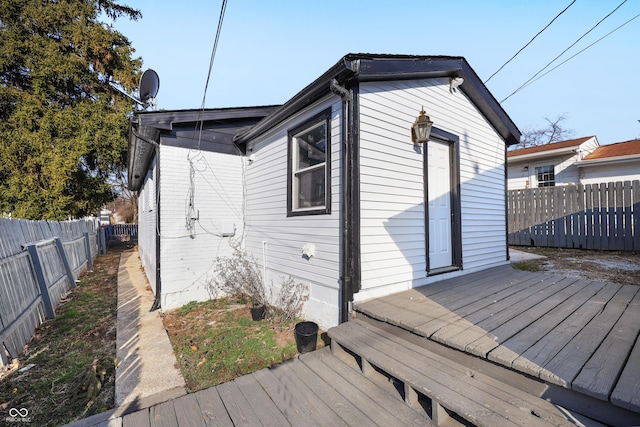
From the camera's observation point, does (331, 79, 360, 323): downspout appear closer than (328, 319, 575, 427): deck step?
No

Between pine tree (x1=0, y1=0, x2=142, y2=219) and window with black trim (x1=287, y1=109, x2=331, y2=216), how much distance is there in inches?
433

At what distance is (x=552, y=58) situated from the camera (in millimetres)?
6246

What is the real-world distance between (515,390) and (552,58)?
759 cm

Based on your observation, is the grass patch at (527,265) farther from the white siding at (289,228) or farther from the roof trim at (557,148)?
the roof trim at (557,148)

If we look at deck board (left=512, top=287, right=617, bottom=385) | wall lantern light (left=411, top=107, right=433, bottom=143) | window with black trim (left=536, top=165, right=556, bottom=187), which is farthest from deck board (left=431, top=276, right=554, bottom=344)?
window with black trim (left=536, top=165, right=556, bottom=187)

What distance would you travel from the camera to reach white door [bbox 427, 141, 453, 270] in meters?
4.27

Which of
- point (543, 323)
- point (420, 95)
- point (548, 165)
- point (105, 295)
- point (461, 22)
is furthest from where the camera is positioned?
point (548, 165)

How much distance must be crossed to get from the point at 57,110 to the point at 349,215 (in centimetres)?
1423

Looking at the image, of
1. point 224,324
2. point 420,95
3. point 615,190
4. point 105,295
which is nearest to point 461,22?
point 420,95

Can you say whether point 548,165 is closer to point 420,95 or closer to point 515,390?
point 420,95

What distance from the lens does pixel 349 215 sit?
129 inches

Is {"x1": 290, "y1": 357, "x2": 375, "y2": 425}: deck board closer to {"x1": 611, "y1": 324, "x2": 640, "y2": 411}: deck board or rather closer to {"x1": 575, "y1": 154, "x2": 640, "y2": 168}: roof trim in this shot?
{"x1": 611, "y1": 324, "x2": 640, "y2": 411}: deck board

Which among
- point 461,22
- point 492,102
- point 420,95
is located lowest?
point 420,95

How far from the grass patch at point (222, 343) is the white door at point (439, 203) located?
7.58 ft
